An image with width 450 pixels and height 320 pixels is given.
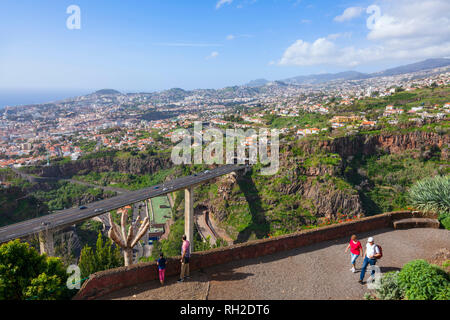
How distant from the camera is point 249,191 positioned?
3166 cm

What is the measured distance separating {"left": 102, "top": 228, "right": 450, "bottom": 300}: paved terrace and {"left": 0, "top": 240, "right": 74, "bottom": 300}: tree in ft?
3.50

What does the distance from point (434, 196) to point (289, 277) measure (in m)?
6.29

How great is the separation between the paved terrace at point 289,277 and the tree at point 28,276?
1.07 m

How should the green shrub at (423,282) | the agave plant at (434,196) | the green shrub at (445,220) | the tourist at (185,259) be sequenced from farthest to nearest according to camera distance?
the agave plant at (434,196) < the green shrub at (445,220) < the tourist at (185,259) < the green shrub at (423,282)

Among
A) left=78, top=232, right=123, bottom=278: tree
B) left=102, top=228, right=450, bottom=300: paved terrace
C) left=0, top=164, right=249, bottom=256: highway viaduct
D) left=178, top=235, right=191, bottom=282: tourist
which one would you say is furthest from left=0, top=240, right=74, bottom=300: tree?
left=0, top=164, right=249, bottom=256: highway viaduct

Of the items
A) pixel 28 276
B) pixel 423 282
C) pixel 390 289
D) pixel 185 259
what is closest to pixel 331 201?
pixel 390 289

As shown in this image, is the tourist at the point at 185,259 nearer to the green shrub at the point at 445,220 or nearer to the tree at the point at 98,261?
the tree at the point at 98,261

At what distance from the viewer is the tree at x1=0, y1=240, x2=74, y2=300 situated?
514 cm

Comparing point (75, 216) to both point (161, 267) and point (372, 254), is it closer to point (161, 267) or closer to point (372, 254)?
point (161, 267)

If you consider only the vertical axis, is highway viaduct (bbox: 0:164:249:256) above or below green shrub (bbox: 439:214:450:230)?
below

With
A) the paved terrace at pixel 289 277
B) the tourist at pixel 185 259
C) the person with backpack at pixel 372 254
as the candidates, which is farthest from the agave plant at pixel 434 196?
the tourist at pixel 185 259

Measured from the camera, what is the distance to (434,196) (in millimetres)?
9109

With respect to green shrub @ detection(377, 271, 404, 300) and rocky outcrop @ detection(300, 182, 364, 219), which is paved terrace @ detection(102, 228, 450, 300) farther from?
rocky outcrop @ detection(300, 182, 364, 219)

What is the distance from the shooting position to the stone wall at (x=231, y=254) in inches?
211
